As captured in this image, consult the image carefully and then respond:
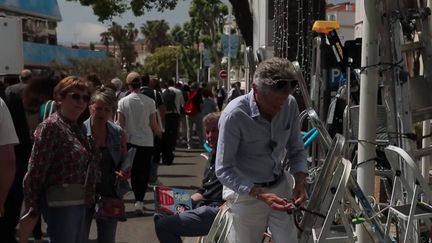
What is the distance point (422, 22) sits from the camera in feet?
17.3

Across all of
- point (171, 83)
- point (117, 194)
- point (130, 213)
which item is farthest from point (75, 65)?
point (117, 194)

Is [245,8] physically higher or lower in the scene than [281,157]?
higher

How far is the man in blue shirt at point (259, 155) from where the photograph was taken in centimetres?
401

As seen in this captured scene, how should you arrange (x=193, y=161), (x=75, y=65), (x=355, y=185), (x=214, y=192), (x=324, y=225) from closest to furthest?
(x=324, y=225) → (x=355, y=185) → (x=214, y=192) → (x=193, y=161) → (x=75, y=65)

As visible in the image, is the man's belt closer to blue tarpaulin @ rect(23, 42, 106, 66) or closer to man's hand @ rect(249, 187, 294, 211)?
man's hand @ rect(249, 187, 294, 211)

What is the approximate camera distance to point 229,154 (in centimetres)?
409

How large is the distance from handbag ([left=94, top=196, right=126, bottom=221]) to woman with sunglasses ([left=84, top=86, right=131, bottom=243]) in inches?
1.5

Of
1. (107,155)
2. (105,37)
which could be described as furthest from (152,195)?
(105,37)

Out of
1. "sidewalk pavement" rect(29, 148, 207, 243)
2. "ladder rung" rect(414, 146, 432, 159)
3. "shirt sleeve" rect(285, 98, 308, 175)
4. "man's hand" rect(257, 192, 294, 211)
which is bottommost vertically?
"sidewalk pavement" rect(29, 148, 207, 243)

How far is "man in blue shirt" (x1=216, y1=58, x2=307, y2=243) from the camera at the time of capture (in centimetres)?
401

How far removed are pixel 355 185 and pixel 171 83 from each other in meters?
14.5

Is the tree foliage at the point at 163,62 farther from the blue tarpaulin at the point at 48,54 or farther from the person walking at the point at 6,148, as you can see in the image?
the person walking at the point at 6,148

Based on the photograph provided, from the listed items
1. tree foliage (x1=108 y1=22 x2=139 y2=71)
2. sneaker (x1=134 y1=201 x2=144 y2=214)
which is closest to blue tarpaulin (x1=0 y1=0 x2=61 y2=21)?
sneaker (x1=134 y1=201 x2=144 y2=214)

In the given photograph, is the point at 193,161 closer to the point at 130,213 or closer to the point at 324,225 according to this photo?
the point at 130,213
